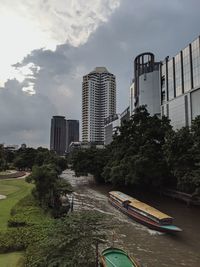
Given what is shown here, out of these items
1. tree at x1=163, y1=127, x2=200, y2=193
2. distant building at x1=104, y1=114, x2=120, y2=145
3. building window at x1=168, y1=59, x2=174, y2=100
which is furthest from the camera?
distant building at x1=104, y1=114, x2=120, y2=145

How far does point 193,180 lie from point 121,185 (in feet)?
82.4

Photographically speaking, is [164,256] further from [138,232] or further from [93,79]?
[93,79]

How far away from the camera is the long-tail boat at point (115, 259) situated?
1469 cm

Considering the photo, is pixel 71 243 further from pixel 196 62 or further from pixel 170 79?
pixel 170 79

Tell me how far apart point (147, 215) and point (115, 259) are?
1110 centimetres

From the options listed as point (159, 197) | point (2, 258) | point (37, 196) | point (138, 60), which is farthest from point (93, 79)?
point (2, 258)

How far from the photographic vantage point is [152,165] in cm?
4231

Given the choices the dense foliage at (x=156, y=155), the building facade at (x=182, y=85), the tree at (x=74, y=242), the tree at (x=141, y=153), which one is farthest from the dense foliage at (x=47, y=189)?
the building facade at (x=182, y=85)

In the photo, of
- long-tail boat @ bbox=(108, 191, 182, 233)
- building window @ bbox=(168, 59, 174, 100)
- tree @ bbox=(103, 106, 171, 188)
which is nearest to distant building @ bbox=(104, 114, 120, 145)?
building window @ bbox=(168, 59, 174, 100)

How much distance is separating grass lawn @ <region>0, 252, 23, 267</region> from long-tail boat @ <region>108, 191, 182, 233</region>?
13.4 metres

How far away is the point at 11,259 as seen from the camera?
13625 millimetres

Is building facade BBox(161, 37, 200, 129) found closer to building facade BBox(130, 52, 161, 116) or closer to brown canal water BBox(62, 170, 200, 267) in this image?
building facade BBox(130, 52, 161, 116)

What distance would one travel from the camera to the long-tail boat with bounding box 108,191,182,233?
23461mm

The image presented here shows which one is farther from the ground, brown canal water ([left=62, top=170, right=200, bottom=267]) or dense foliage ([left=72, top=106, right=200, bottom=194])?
dense foliage ([left=72, top=106, right=200, bottom=194])
